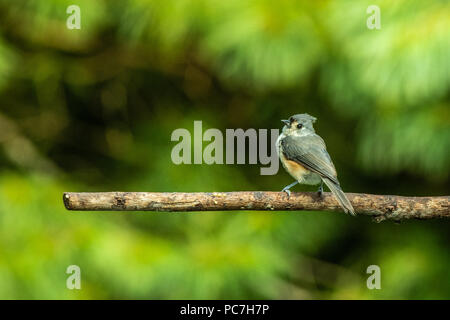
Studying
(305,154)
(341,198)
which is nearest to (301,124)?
(305,154)

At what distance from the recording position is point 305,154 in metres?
2.00

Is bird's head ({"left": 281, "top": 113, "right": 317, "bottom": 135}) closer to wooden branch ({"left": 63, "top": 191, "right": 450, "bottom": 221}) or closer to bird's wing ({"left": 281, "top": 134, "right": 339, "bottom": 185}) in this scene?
bird's wing ({"left": 281, "top": 134, "right": 339, "bottom": 185})

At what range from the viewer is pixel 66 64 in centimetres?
350

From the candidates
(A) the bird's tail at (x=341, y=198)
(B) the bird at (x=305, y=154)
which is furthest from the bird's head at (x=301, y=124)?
(A) the bird's tail at (x=341, y=198)

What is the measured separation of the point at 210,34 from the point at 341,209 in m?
1.59

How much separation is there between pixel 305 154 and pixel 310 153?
0.02 meters

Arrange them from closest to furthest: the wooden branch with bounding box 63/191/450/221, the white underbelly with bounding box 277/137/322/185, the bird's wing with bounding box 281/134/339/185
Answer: the wooden branch with bounding box 63/191/450/221 → the bird's wing with bounding box 281/134/339/185 → the white underbelly with bounding box 277/137/322/185

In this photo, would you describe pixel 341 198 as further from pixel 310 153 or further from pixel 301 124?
pixel 301 124

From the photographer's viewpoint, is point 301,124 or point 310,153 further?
point 301,124

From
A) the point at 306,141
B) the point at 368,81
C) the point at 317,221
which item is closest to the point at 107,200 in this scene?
the point at 306,141

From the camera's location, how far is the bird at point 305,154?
193 cm

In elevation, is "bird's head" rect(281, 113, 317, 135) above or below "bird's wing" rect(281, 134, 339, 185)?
above

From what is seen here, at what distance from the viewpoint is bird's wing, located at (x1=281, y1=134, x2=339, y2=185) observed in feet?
6.29

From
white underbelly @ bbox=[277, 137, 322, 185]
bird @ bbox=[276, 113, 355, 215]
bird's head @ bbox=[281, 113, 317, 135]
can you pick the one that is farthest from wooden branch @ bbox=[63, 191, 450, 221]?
bird's head @ bbox=[281, 113, 317, 135]
